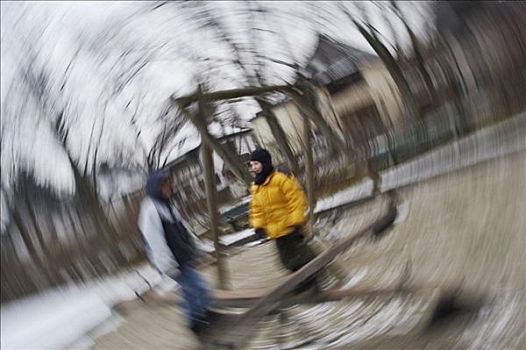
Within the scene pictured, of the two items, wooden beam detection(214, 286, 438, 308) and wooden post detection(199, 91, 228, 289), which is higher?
wooden post detection(199, 91, 228, 289)

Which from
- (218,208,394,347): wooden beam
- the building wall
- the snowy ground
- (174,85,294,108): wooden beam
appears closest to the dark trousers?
(218,208,394,347): wooden beam

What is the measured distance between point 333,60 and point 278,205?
7304 millimetres

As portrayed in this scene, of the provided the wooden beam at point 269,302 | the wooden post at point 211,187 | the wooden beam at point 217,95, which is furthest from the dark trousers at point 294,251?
the wooden beam at point 217,95

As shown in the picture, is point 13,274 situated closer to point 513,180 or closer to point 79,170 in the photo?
point 79,170

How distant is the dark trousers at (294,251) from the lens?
457 centimetres

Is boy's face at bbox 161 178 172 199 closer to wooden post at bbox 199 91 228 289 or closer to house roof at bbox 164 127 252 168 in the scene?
wooden post at bbox 199 91 228 289

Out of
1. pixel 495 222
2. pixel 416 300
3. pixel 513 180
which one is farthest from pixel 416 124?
pixel 416 300

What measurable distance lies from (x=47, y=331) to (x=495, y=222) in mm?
4231

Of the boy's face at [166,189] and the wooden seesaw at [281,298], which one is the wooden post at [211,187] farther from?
the boy's face at [166,189]

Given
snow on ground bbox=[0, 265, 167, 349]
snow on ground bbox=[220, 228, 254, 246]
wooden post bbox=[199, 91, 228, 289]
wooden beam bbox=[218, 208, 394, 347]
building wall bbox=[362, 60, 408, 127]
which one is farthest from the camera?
snow on ground bbox=[220, 228, 254, 246]

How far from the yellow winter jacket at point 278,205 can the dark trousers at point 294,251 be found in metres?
0.08

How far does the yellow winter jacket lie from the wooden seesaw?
1.16ft

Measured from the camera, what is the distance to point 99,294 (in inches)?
290

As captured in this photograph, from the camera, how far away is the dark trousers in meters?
4.57
